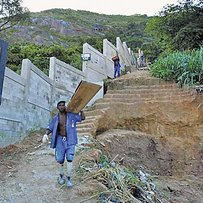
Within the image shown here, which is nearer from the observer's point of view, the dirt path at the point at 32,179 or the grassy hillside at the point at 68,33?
the dirt path at the point at 32,179

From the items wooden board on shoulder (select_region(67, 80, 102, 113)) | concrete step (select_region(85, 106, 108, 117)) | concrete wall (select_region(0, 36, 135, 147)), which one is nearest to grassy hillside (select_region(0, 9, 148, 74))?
concrete wall (select_region(0, 36, 135, 147))

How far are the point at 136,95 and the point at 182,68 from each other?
1.95 metres

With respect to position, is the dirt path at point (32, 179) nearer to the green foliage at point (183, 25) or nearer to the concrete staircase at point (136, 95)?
the concrete staircase at point (136, 95)

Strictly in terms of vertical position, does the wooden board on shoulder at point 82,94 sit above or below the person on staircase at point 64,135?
above

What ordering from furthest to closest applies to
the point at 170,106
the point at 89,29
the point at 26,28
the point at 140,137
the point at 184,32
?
the point at 89,29, the point at 26,28, the point at 184,32, the point at 170,106, the point at 140,137

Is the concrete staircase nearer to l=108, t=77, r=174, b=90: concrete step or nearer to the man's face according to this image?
l=108, t=77, r=174, b=90: concrete step

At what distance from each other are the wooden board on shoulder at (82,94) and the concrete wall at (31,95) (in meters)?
3.36

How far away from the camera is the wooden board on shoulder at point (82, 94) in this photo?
189 inches

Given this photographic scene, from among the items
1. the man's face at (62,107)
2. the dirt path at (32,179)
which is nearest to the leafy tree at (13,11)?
the dirt path at (32,179)

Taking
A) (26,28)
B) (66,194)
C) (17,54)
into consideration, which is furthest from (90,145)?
(26,28)

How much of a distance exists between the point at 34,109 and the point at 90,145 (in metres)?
2.73

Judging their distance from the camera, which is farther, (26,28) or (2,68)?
(26,28)

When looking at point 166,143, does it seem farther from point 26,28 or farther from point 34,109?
point 26,28

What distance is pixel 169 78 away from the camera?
11219 mm
